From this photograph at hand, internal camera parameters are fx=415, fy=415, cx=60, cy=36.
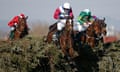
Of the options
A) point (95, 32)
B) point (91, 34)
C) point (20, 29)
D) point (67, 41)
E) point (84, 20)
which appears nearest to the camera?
point (67, 41)

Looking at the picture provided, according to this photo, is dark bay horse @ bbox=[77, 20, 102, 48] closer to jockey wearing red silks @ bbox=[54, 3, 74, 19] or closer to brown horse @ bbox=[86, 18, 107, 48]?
brown horse @ bbox=[86, 18, 107, 48]

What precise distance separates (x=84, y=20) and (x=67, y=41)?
9.60ft

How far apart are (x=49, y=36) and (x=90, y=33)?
1.47m

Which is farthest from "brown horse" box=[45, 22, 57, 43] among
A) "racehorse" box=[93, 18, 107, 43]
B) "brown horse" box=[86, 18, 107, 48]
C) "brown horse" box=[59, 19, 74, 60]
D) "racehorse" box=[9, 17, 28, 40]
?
"racehorse" box=[9, 17, 28, 40]

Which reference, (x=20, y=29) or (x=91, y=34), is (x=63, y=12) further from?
(x=20, y=29)

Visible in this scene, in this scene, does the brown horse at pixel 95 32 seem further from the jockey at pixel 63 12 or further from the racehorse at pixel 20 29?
the racehorse at pixel 20 29

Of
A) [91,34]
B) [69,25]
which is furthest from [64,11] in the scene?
[69,25]

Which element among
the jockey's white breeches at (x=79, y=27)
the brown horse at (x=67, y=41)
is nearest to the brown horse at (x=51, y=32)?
the brown horse at (x=67, y=41)

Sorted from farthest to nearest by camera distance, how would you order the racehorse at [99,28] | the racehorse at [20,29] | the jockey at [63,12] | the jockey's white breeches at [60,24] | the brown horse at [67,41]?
the racehorse at [20,29] → the racehorse at [99,28] → the jockey at [63,12] → the jockey's white breeches at [60,24] → the brown horse at [67,41]

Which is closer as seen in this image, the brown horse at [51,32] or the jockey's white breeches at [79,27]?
the brown horse at [51,32]

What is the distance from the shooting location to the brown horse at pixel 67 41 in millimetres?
10203

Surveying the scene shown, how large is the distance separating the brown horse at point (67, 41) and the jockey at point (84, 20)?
6.35ft

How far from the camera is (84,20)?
13.1 meters

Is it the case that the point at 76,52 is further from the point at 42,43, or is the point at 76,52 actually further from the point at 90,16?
the point at 90,16
